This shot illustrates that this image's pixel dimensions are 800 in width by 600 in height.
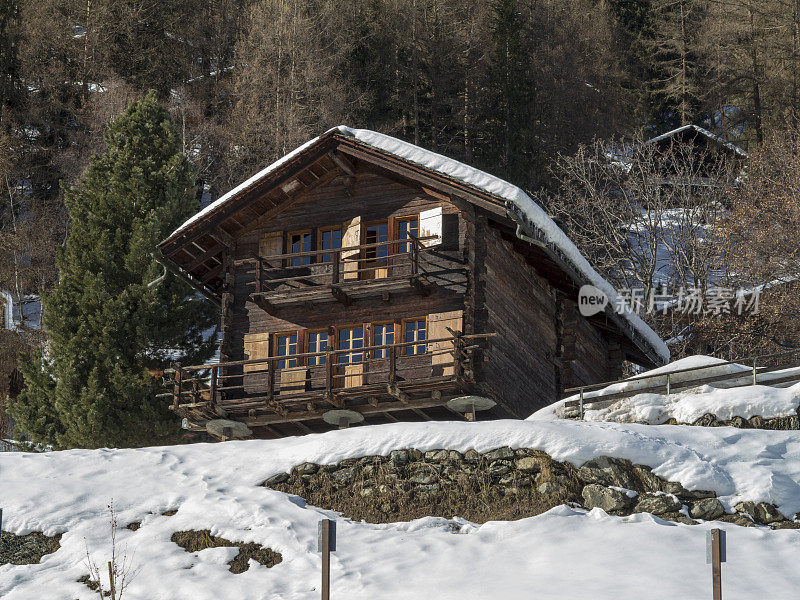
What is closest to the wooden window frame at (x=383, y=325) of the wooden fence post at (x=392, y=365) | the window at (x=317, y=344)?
the wooden fence post at (x=392, y=365)

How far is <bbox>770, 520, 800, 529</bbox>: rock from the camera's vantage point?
15425mm

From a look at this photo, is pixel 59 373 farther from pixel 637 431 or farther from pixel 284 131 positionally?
pixel 284 131

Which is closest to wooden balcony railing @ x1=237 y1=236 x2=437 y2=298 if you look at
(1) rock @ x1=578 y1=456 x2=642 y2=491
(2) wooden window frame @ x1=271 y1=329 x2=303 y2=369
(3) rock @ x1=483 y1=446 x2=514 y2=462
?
(2) wooden window frame @ x1=271 y1=329 x2=303 y2=369

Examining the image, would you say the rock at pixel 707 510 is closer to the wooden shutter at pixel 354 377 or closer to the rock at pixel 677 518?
the rock at pixel 677 518

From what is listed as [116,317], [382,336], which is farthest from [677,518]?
[116,317]

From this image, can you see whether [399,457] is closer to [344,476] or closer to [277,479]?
[344,476]

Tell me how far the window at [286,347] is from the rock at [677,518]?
34.8 ft

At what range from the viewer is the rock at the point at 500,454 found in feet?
55.4

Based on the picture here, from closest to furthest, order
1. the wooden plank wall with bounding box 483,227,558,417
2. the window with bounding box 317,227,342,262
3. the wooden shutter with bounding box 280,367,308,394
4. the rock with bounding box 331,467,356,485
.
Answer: the rock with bounding box 331,467,356,485 < the wooden plank wall with bounding box 483,227,558,417 < the wooden shutter with bounding box 280,367,308,394 < the window with bounding box 317,227,342,262

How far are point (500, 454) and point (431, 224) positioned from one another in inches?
309

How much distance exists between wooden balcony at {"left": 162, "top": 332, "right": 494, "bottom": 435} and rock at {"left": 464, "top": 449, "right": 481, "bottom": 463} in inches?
177

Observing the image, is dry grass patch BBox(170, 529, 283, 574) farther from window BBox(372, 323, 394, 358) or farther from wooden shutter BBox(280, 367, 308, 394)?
window BBox(372, 323, 394, 358)

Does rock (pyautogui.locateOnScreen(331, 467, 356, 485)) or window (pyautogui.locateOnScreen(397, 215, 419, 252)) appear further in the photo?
window (pyautogui.locateOnScreen(397, 215, 419, 252))

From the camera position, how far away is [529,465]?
16.6 metres
